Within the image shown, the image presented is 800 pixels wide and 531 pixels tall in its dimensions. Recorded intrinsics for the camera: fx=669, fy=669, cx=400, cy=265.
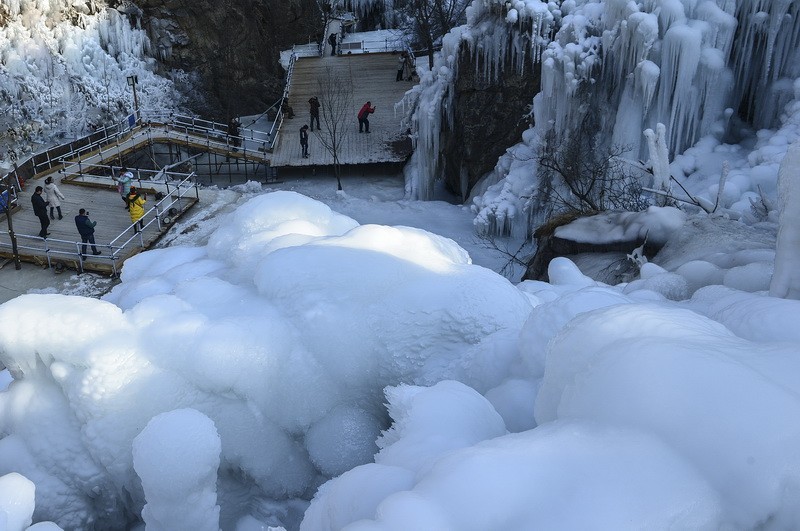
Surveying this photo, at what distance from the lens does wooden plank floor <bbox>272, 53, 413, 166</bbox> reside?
71.8ft

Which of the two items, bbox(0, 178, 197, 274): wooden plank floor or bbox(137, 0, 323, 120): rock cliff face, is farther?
bbox(137, 0, 323, 120): rock cliff face

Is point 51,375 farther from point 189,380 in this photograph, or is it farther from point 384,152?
point 384,152

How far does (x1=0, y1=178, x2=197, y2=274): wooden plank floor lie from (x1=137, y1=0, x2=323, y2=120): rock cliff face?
11.2m

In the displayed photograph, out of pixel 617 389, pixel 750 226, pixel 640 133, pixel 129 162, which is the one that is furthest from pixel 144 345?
pixel 129 162

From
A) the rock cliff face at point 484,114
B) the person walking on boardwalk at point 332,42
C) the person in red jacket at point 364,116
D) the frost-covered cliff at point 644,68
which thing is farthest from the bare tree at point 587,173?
the person walking on boardwalk at point 332,42

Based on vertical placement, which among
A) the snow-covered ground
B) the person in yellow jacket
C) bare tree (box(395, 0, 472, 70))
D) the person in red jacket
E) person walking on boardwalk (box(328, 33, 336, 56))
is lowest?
the person in yellow jacket

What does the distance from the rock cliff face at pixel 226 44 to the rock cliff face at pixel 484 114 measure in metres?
11.0

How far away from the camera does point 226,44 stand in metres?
27.7

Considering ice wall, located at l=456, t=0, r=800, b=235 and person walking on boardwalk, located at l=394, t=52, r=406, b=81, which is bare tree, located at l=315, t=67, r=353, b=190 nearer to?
person walking on boardwalk, located at l=394, t=52, r=406, b=81

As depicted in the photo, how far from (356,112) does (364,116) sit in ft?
5.41

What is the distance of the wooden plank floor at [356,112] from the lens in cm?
2189

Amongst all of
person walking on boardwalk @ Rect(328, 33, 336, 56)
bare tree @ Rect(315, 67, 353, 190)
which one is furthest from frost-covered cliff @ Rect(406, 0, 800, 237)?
person walking on boardwalk @ Rect(328, 33, 336, 56)

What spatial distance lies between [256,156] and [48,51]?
8908mm

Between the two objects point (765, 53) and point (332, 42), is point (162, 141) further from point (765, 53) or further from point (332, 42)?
point (765, 53)
